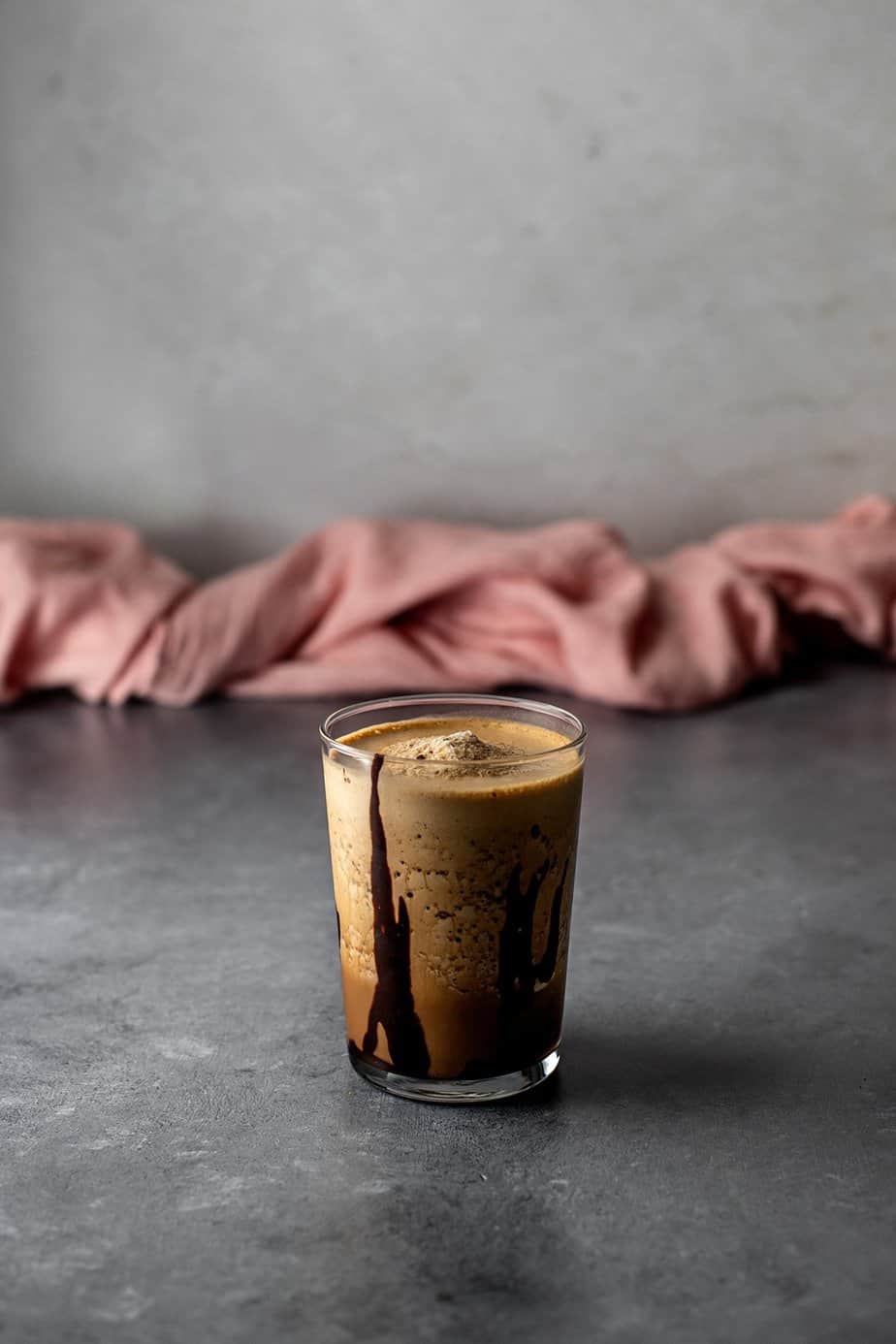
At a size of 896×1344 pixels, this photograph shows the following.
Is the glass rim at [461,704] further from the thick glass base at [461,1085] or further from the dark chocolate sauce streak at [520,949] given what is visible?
the thick glass base at [461,1085]

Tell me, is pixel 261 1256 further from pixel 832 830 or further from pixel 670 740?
pixel 670 740

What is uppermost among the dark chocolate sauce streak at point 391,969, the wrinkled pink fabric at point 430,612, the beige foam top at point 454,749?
the beige foam top at point 454,749

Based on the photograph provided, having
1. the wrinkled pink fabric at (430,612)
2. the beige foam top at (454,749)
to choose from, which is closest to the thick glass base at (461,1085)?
the beige foam top at (454,749)

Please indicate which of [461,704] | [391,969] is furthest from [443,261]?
[391,969]

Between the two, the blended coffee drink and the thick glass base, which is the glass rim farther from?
the thick glass base

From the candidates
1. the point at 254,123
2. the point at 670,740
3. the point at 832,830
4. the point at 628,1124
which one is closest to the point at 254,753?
the point at 670,740

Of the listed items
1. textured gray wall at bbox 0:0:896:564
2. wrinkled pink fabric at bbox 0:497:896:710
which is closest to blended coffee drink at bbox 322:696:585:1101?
wrinkled pink fabric at bbox 0:497:896:710

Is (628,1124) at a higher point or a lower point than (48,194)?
lower

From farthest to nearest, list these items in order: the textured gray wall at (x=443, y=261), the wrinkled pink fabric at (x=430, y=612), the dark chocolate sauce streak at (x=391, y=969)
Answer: the textured gray wall at (x=443, y=261) → the wrinkled pink fabric at (x=430, y=612) → the dark chocolate sauce streak at (x=391, y=969)
